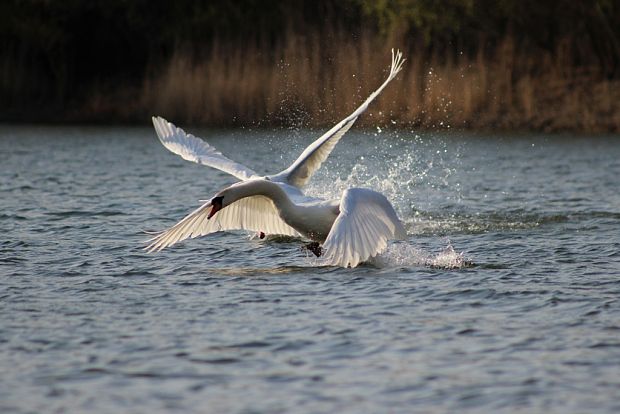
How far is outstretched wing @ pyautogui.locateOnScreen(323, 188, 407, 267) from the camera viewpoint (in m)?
10.5

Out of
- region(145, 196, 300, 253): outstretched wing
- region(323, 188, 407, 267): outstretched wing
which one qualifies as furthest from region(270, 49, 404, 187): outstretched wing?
region(323, 188, 407, 267): outstretched wing

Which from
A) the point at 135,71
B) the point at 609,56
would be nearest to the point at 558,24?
the point at 609,56

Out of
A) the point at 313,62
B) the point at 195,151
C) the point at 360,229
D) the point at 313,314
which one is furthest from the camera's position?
the point at 313,62

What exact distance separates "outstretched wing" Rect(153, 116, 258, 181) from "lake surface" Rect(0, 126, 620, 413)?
0.95 m

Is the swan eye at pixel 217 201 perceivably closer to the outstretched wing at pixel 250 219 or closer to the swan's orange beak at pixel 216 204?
the swan's orange beak at pixel 216 204

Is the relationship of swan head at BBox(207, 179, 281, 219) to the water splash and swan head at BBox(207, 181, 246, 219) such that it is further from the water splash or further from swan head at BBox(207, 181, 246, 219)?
the water splash

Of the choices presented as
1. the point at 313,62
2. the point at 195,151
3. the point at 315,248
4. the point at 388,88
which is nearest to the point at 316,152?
the point at 195,151

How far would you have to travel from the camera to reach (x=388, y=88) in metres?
32.0

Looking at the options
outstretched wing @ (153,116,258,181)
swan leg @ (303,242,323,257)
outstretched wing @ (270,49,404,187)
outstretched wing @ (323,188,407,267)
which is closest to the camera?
outstretched wing @ (323,188,407,267)

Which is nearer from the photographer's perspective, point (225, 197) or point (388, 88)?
point (225, 197)

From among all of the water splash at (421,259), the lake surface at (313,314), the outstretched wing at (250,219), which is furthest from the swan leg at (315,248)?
the outstretched wing at (250,219)

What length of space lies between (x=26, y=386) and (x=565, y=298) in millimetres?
4794

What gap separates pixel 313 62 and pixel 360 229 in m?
23.8

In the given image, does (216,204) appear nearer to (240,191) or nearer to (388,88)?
(240,191)
